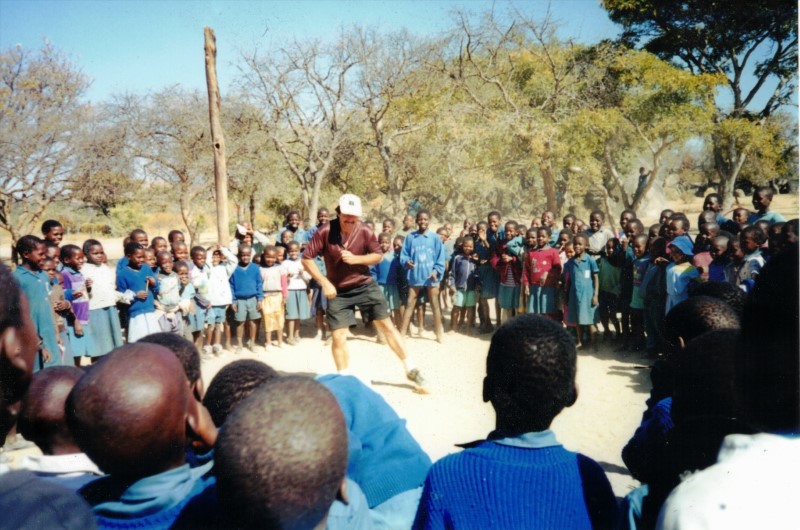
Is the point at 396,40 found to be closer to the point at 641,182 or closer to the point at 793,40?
the point at 641,182

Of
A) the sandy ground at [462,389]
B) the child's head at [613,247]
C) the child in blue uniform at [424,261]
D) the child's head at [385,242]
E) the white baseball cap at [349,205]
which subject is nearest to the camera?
the sandy ground at [462,389]

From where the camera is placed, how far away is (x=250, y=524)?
3.30ft

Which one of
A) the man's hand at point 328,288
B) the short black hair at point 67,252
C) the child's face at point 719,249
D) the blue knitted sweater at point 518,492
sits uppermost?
the short black hair at point 67,252

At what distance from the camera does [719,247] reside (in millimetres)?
4480

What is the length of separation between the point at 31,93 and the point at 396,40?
1024 centimetres

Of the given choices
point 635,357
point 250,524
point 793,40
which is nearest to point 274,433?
point 250,524

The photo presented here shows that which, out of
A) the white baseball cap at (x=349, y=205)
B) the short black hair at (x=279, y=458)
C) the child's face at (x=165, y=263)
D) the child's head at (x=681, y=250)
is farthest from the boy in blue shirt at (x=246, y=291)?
the short black hair at (x=279, y=458)

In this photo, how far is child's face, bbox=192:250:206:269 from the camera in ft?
20.4

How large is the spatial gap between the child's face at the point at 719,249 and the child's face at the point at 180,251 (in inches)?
232

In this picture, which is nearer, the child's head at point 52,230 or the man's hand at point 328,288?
the man's hand at point 328,288

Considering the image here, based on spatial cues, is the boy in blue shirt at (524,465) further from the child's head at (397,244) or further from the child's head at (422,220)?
the child's head at (397,244)

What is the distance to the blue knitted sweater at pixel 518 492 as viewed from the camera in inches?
48.2

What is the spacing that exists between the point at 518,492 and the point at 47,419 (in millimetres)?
1649

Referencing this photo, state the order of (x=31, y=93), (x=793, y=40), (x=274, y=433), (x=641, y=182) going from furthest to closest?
(x=641, y=182) → (x=31, y=93) → (x=793, y=40) → (x=274, y=433)
